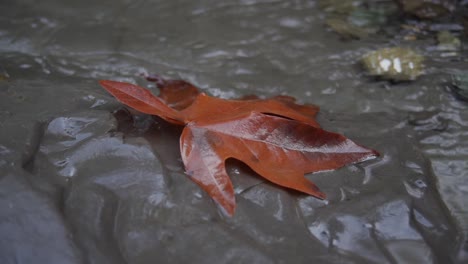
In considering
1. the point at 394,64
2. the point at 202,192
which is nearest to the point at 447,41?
the point at 394,64

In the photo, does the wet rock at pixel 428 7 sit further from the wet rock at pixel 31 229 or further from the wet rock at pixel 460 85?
the wet rock at pixel 31 229

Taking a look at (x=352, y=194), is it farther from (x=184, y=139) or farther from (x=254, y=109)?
(x=184, y=139)

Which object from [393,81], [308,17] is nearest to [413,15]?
[308,17]

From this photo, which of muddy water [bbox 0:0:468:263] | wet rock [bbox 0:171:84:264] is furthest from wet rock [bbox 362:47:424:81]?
wet rock [bbox 0:171:84:264]

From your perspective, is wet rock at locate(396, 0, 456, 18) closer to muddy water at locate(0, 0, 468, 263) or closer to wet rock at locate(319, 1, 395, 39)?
wet rock at locate(319, 1, 395, 39)

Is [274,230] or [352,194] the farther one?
[352,194]

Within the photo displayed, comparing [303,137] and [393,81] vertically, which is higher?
[303,137]
